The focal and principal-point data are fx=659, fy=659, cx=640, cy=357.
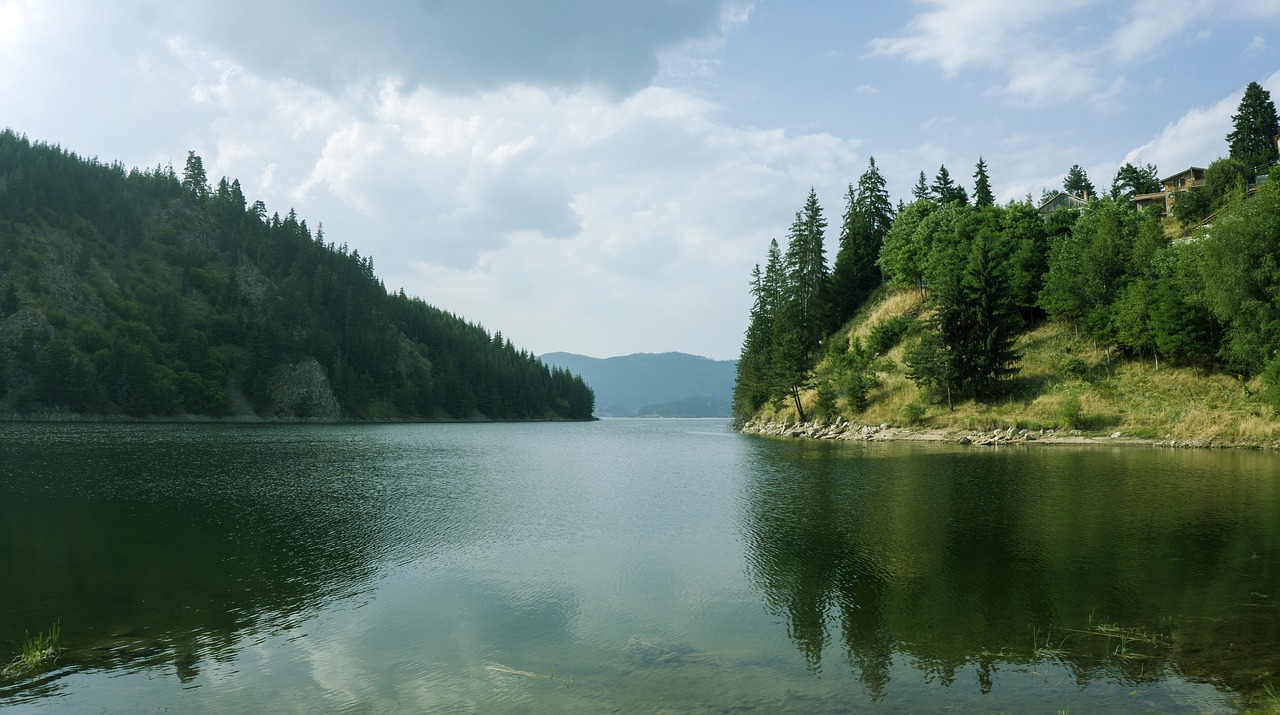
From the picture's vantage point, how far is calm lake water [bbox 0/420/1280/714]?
39.1 feet

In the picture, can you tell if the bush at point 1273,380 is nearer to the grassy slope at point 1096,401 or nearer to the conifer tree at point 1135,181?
the grassy slope at point 1096,401

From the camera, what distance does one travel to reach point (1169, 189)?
126188 mm

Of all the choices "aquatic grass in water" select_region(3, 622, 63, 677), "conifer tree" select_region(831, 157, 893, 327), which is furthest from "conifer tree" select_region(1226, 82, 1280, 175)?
"aquatic grass in water" select_region(3, 622, 63, 677)

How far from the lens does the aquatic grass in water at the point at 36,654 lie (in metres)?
12.7

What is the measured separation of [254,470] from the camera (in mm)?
46844

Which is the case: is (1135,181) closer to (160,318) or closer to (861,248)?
(861,248)

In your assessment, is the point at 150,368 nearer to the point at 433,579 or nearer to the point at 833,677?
the point at 433,579

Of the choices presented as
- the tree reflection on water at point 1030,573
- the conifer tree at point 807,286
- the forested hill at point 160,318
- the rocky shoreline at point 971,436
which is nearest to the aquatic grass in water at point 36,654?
the tree reflection on water at point 1030,573

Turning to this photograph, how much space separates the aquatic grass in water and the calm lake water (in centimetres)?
32

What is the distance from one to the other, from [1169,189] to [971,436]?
9522 cm

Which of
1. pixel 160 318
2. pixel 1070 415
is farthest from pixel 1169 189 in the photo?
pixel 160 318

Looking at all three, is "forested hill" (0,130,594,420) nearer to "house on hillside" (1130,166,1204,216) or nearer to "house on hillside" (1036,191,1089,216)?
"house on hillside" (1036,191,1089,216)

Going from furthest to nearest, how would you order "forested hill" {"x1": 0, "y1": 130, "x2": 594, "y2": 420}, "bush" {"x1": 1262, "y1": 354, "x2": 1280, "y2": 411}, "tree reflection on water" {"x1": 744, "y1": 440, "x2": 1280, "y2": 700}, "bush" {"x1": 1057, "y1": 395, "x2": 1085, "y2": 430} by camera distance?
"forested hill" {"x1": 0, "y1": 130, "x2": 594, "y2": 420} → "bush" {"x1": 1057, "y1": 395, "x2": 1085, "y2": 430} → "bush" {"x1": 1262, "y1": 354, "x2": 1280, "y2": 411} → "tree reflection on water" {"x1": 744, "y1": 440, "x2": 1280, "y2": 700}

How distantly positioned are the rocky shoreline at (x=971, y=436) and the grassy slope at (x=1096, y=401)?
0.80 metres
